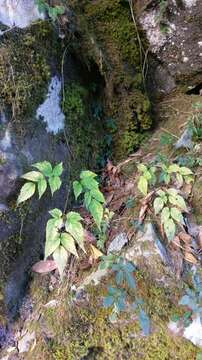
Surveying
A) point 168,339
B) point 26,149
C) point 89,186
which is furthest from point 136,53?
point 168,339

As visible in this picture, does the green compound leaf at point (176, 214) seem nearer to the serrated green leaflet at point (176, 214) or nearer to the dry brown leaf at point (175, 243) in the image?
the serrated green leaflet at point (176, 214)

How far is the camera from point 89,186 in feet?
6.68

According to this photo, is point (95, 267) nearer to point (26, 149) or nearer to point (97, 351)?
point (97, 351)

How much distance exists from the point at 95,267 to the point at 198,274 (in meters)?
0.58

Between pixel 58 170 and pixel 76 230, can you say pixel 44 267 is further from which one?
pixel 58 170

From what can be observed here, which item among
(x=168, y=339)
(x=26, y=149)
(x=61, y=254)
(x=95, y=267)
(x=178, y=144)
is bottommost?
(x=168, y=339)

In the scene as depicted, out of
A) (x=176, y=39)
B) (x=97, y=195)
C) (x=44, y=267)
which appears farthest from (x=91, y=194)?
(x=176, y=39)

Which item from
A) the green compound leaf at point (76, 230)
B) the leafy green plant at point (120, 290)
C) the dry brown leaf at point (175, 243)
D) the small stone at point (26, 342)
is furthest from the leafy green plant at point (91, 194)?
the small stone at point (26, 342)

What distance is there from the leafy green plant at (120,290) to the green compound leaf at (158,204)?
1.11 ft

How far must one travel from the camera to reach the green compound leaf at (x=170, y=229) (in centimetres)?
Result: 214

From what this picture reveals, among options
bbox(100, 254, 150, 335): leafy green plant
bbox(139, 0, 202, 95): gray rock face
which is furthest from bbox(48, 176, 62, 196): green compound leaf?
bbox(139, 0, 202, 95): gray rock face

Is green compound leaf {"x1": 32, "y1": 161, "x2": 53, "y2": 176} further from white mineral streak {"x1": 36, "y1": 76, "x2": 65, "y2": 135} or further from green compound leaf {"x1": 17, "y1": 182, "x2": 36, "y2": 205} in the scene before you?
white mineral streak {"x1": 36, "y1": 76, "x2": 65, "y2": 135}

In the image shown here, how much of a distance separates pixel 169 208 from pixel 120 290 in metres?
0.55

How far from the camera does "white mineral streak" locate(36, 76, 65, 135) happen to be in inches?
A: 98.4
